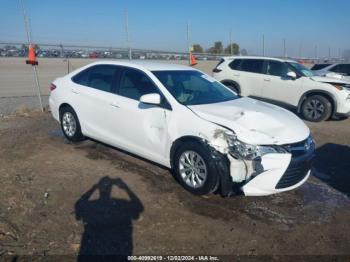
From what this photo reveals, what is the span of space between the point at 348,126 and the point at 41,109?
8.50m

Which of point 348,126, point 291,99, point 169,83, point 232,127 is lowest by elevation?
point 348,126

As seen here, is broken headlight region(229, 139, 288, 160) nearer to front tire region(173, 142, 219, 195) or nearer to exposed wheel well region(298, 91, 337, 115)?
front tire region(173, 142, 219, 195)

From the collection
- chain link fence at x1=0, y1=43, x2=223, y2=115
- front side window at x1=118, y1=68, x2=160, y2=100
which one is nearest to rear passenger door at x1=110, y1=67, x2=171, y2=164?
front side window at x1=118, y1=68, x2=160, y2=100

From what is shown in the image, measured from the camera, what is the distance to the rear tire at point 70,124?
6.44 meters

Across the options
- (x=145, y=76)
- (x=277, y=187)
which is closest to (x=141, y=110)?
(x=145, y=76)

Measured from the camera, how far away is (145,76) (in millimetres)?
5301

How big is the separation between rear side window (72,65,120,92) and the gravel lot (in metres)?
1.20

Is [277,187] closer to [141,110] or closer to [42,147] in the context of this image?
[141,110]

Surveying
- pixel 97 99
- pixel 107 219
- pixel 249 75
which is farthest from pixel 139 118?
pixel 249 75

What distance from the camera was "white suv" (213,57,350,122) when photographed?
31.2 feet

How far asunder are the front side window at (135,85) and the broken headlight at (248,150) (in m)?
1.49

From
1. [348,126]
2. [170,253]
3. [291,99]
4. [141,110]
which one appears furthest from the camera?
[291,99]

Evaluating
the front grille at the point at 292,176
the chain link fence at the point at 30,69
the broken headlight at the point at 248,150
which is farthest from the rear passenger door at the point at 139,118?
the chain link fence at the point at 30,69

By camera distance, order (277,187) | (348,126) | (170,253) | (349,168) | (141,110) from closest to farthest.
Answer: (170,253)
(277,187)
(141,110)
(349,168)
(348,126)
